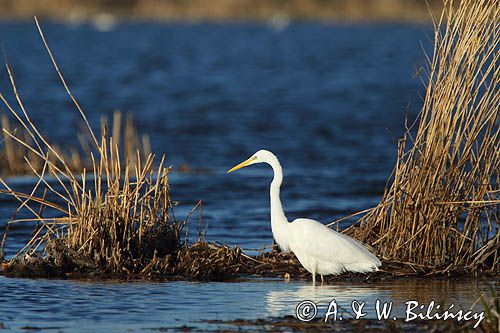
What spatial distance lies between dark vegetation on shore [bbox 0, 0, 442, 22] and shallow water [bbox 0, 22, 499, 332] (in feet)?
5.03

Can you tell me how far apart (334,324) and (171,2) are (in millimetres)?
62875

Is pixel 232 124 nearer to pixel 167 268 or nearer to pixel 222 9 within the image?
pixel 167 268

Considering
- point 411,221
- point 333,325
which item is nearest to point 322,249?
point 411,221

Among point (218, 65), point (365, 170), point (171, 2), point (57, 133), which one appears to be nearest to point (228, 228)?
point (365, 170)

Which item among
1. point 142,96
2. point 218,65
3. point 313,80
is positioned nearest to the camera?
point 142,96

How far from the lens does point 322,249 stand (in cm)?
891

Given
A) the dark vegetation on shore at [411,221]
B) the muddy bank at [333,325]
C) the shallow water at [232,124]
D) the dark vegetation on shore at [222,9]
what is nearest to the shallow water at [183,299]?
the shallow water at [232,124]

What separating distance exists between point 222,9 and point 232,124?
130ft

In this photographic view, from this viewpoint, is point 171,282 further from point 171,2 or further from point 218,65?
point 171,2

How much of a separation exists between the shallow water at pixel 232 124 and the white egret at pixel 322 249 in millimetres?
195

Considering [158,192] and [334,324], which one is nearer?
[334,324]

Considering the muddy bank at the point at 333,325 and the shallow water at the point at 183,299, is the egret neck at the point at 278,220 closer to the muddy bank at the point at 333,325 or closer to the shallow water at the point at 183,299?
the shallow water at the point at 183,299

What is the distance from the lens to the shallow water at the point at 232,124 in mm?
8203

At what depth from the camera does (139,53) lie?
47.0 metres
